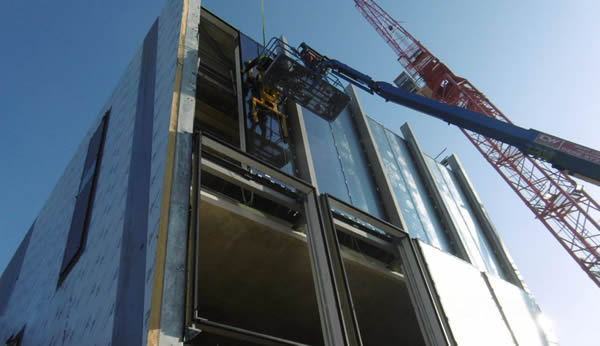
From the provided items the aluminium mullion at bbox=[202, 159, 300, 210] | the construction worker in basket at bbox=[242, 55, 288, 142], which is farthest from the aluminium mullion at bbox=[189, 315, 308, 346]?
the construction worker in basket at bbox=[242, 55, 288, 142]

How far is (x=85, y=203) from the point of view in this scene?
45.1ft

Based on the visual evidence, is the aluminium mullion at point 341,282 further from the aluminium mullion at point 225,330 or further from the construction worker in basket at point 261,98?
the construction worker in basket at point 261,98

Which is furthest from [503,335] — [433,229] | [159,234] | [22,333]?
[22,333]

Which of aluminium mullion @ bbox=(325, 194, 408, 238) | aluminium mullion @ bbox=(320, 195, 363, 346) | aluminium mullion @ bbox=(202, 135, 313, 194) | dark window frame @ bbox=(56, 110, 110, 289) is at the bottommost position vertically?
aluminium mullion @ bbox=(320, 195, 363, 346)

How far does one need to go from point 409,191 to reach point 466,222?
447 centimetres

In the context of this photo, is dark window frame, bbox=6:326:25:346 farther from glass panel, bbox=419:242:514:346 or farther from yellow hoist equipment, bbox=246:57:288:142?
glass panel, bbox=419:242:514:346

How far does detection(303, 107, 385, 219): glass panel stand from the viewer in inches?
543

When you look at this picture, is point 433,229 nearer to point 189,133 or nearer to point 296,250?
point 296,250

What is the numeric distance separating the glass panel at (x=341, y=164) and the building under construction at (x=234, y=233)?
0.26 ft

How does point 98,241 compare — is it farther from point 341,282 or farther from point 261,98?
point 261,98

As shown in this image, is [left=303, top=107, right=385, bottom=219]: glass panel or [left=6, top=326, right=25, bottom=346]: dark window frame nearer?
[left=303, top=107, right=385, bottom=219]: glass panel

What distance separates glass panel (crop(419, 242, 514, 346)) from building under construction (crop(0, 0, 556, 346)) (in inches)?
2.0

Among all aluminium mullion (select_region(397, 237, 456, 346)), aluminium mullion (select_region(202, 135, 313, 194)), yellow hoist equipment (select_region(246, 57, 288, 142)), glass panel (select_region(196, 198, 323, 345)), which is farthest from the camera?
yellow hoist equipment (select_region(246, 57, 288, 142))

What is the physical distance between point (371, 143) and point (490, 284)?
6.79 meters
